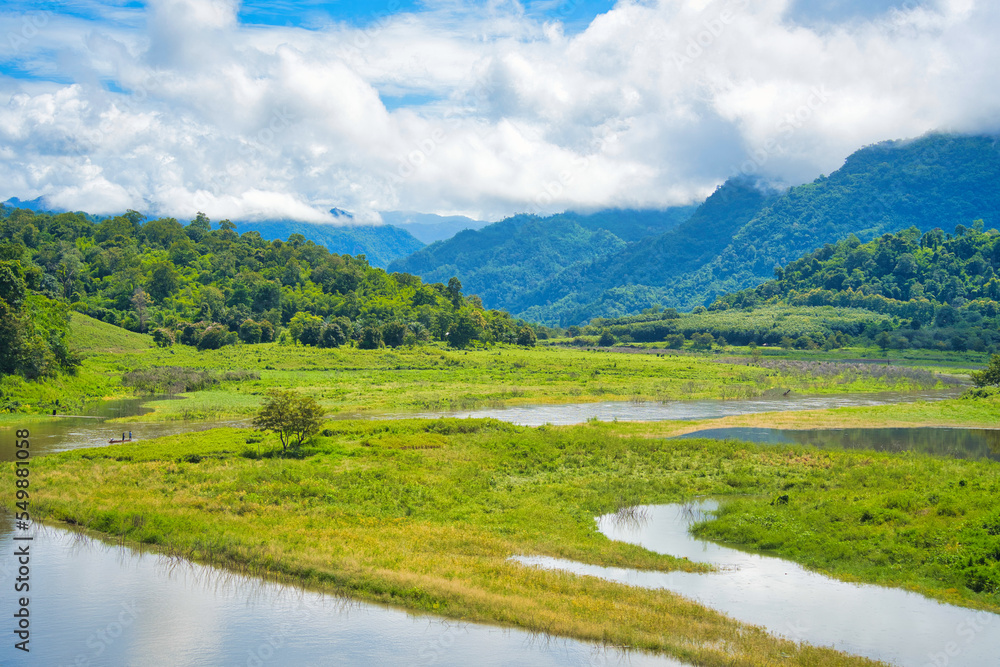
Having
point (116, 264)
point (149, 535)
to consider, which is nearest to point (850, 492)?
point (149, 535)

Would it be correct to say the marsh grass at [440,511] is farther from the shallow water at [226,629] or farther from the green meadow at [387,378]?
the green meadow at [387,378]

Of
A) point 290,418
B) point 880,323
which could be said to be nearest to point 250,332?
point 290,418

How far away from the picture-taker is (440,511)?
2927 centimetres

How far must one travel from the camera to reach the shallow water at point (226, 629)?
17.9 metres

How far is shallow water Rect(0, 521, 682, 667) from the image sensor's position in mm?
17938

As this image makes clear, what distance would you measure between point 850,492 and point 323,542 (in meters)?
21.4

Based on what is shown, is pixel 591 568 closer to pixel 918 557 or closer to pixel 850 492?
pixel 918 557

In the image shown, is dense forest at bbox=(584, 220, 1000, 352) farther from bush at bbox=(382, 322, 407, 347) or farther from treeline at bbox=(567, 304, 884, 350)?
bush at bbox=(382, 322, 407, 347)

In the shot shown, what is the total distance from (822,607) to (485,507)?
1314 cm

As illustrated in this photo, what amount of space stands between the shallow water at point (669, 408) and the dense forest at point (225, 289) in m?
45.5

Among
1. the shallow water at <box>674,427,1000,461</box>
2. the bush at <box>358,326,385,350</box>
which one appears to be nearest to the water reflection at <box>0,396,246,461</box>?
the shallow water at <box>674,427,1000,461</box>

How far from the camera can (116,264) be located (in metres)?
147

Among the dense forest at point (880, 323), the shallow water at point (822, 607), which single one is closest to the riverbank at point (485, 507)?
the shallow water at point (822, 607)

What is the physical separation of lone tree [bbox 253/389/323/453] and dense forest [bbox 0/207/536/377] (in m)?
46.9
